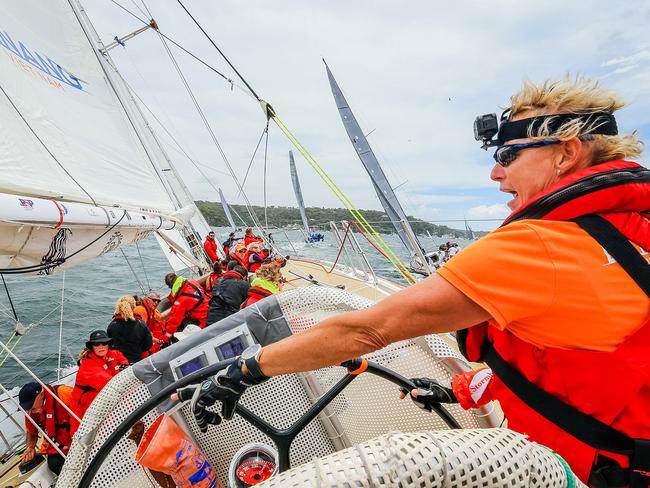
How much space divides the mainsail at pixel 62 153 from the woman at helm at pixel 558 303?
2.90m

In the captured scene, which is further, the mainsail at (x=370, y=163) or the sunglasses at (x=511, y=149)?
the mainsail at (x=370, y=163)

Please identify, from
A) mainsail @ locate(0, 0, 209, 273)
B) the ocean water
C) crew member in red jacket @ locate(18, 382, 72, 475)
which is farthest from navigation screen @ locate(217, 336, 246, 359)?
the ocean water

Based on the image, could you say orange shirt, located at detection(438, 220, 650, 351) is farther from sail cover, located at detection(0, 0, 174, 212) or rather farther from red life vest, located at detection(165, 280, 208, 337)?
red life vest, located at detection(165, 280, 208, 337)

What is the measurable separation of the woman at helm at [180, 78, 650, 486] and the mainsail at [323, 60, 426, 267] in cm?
1060

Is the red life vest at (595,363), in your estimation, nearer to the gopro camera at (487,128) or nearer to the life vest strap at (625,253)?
the life vest strap at (625,253)

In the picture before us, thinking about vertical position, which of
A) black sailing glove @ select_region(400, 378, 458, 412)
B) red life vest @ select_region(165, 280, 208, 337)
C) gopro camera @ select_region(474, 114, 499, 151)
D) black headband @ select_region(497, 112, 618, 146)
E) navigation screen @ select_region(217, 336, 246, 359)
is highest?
gopro camera @ select_region(474, 114, 499, 151)

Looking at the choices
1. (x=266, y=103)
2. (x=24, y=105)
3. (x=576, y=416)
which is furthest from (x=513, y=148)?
(x=266, y=103)

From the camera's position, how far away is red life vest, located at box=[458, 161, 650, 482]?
824 millimetres

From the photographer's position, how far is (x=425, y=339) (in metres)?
1.64

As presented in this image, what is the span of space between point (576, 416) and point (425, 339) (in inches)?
29.5

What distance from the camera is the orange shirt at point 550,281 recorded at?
2.41 feet

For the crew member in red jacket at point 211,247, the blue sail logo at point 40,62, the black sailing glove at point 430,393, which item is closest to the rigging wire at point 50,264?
the blue sail logo at point 40,62

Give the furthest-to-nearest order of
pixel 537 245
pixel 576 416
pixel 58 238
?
pixel 58 238 < pixel 576 416 < pixel 537 245

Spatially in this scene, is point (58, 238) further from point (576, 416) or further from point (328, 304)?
point (576, 416)
